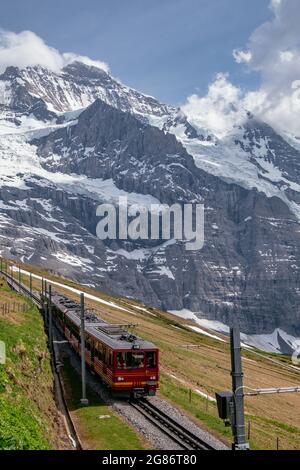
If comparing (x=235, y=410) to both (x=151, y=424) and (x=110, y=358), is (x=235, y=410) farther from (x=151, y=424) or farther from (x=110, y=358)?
(x=110, y=358)

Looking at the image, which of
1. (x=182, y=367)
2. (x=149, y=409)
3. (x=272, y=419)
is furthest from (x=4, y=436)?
(x=182, y=367)

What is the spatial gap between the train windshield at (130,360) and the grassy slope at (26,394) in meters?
5.13

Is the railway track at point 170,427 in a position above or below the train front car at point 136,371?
below

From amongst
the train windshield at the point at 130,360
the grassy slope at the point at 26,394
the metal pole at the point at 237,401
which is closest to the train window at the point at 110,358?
the train windshield at the point at 130,360

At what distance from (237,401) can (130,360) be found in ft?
67.0

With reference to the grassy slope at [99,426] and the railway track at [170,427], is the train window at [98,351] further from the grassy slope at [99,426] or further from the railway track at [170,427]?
the railway track at [170,427]

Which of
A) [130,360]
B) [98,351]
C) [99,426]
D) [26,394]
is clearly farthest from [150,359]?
[26,394]

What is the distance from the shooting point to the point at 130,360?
38.1 meters

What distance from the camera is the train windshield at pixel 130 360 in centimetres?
3781

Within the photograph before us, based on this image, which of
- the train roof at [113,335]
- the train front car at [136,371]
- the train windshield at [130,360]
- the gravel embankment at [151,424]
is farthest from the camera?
the train roof at [113,335]

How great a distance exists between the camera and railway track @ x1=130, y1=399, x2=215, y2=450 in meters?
28.1

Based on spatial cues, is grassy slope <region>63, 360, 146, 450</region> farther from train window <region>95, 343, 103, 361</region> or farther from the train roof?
the train roof

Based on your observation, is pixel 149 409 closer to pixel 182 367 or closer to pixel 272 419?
pixel 272 419

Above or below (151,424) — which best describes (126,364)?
above
